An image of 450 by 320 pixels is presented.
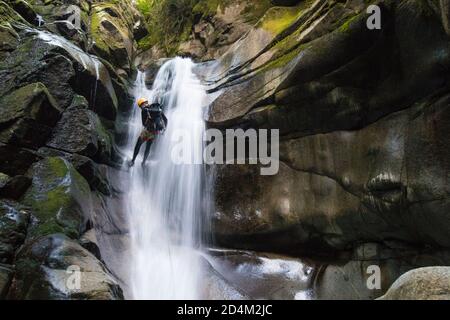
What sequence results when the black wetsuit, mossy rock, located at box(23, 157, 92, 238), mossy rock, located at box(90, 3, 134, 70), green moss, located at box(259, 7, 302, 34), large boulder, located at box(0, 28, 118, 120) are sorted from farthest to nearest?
mossy rock, located at box(90, 3, 134, 70) < green moss, located at box(259, 7, 302, 34) < the black wetsuit < large boulder, located at box(0, 28, 118, 120) < mossy rock, located at box(23, 157, 92, 238)

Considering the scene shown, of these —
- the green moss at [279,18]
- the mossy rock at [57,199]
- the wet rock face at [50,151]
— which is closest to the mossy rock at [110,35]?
the wet rock face at [50,151]

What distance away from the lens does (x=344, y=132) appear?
9555 millimetres

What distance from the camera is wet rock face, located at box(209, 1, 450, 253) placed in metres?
7.70

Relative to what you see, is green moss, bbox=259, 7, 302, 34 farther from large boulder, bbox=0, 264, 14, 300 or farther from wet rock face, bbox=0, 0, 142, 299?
large boulder, bbox=0, 264, 14, 300

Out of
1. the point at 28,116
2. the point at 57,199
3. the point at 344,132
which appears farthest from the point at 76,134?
the point at 344,132

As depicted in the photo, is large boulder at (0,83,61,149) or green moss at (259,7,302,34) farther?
green moss at (259,7,302,34)

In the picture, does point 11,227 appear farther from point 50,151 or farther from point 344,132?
point 344,132

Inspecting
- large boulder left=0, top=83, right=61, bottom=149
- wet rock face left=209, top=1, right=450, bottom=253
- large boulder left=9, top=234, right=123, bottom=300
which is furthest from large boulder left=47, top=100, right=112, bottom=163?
wet rock face left=209, top=1, right=450, bottom=253

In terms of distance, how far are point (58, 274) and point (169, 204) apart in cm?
617

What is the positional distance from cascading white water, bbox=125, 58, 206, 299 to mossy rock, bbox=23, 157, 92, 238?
1.82 m

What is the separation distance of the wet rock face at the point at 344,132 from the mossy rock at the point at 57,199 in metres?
4.38

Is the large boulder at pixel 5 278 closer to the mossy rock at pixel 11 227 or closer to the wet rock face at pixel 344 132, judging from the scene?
the mossy rock at pixel 11 227

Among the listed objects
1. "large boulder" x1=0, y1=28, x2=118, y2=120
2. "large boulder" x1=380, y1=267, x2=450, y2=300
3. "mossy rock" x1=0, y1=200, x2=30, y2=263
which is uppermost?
"large boulder" x1=0, y1=28, x2=118, y2=120
